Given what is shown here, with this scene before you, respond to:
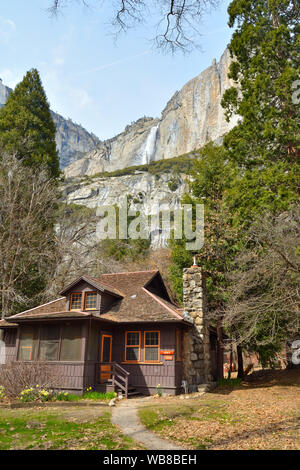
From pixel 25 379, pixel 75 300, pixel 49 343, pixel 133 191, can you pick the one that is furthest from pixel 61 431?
pixel 133 191

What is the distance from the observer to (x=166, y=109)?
368ft

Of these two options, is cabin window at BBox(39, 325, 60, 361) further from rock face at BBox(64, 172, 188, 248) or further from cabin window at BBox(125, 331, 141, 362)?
rock face at BBox(64, 172, 188, 248)

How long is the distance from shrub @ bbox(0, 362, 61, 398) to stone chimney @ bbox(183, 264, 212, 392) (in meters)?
6.14

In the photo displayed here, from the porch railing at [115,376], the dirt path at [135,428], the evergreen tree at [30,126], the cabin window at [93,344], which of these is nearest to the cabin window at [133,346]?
the porch railing at [115,376]

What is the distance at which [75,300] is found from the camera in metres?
17.0

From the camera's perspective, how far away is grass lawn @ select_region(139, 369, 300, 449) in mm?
6812

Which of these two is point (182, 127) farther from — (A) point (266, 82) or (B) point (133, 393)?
(B) point (133, 393)

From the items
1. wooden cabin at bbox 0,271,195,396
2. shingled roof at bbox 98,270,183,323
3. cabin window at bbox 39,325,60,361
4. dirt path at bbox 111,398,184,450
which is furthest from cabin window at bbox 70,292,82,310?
dirt path at bbox 111,398,184,450

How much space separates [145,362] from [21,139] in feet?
65.5

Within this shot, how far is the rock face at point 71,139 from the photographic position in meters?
178

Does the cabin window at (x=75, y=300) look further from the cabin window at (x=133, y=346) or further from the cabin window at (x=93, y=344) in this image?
the cabin window at (x=133, y=346)

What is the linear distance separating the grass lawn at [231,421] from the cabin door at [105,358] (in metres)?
2.89

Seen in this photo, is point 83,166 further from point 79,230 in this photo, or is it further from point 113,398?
point 113,398
